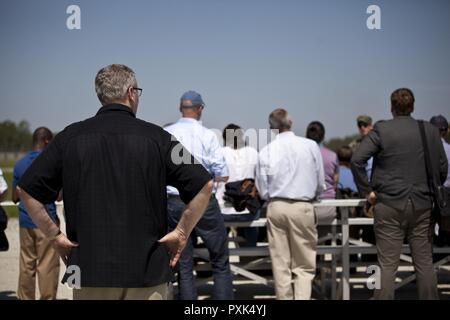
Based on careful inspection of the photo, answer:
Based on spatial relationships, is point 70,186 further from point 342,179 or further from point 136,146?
point 342,179

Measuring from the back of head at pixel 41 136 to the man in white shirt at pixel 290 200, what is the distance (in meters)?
2.07

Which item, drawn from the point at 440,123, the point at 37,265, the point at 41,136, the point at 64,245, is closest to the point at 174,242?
the point at 64,245

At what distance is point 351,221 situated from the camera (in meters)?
6.57

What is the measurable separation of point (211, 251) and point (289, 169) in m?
1.02

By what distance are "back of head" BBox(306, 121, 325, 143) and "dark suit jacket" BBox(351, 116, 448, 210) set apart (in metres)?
1.60

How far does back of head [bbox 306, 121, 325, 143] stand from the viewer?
291 inches

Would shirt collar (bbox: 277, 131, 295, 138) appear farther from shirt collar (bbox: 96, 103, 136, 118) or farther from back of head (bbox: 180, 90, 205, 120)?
shirt collar (bbox: 96, 103, 136, 118)

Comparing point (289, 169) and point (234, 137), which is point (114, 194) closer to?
point (289, 169)

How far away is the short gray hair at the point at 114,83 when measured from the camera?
3.38 meters

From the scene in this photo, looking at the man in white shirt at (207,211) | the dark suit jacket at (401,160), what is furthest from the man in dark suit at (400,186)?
the man in white shirt at (207,211)

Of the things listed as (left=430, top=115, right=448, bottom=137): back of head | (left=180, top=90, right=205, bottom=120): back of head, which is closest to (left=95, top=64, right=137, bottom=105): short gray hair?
(left=180, top=90, right=205, bottom=120): back of head
